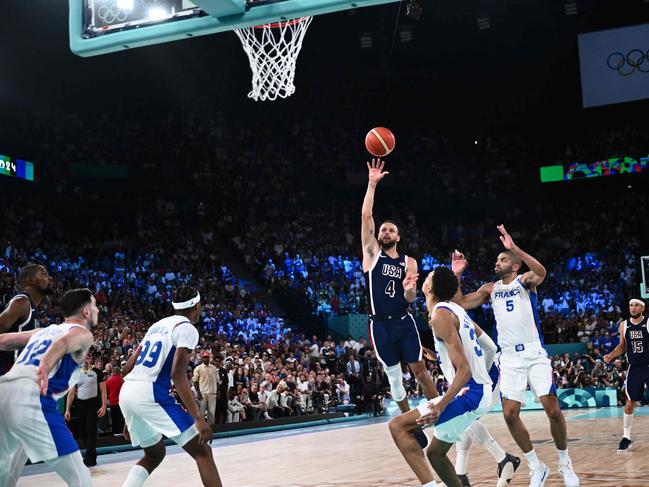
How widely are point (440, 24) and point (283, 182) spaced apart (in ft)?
27.4

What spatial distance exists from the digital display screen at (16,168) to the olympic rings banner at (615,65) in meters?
18.4

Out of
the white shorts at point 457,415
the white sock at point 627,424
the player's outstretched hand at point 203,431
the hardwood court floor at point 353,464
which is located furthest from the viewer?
the white sock at point 627,424

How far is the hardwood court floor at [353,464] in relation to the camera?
7191mm

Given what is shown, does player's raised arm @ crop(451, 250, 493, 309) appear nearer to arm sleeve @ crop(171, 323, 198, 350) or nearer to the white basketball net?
arm sleeve @ crop(171, 323, 198, 350)

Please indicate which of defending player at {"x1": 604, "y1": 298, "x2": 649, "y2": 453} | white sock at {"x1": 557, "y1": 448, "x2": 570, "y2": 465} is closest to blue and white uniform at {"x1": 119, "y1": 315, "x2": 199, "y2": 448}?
white sock at {"x1": 557, "y1": 448, "x2": 570, "y2": 465}

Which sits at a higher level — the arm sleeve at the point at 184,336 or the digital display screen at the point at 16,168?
the digital display screen at the point at 16,168

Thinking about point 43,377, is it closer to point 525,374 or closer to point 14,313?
point 14,313

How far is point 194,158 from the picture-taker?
2747cm

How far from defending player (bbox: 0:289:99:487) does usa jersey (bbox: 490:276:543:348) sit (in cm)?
395

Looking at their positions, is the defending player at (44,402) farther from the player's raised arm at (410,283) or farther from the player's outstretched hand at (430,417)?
the player's raised arm at (410,283)

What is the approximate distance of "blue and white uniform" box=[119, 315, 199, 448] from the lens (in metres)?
5.30

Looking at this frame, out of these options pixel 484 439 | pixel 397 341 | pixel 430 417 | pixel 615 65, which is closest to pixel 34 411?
pixel 430 417

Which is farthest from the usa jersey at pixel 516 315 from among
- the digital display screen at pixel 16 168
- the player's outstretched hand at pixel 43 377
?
the digital display screen at pixel 16 168

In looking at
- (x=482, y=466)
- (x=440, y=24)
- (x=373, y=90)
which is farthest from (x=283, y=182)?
(x=482, y=466)
